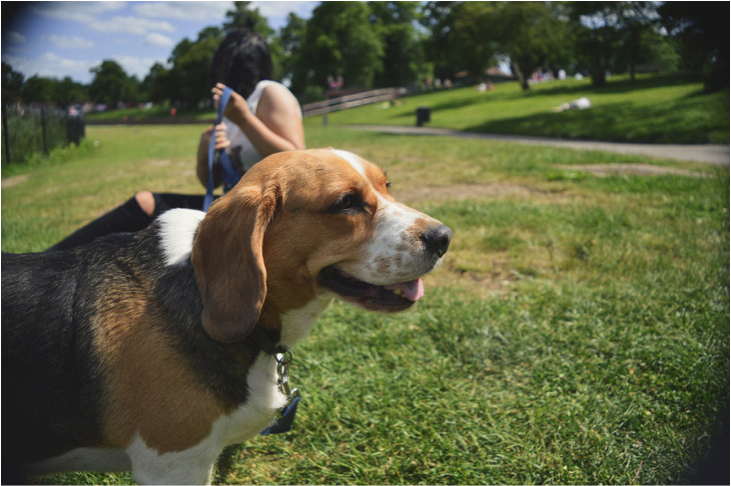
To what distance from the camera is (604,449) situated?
261 cm

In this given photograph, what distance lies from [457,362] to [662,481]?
1374mm

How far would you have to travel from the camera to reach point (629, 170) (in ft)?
29.5

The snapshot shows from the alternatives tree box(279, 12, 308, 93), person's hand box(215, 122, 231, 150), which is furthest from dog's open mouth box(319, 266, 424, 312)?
tree box(279, 12, 308, 93)

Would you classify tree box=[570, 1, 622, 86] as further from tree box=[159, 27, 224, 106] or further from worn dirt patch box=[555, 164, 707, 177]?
tree box=[159, 27, 224, 106]

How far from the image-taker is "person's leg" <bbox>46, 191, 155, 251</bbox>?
3.67 m

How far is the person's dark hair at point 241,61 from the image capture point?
423 cm

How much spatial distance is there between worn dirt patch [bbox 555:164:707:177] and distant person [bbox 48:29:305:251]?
6637 mm

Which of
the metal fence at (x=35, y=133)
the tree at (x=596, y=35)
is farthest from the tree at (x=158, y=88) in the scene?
the tree at (x=596, y=35)

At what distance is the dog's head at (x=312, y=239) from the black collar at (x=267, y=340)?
4.5 inches

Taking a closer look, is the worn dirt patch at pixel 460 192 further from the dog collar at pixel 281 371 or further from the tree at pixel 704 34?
the dog collar at pixel 281 371

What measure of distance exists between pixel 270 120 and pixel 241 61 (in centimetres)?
69

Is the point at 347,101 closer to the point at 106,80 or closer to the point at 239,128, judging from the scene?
the point at 106,80

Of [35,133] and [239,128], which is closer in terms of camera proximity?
[239,128]

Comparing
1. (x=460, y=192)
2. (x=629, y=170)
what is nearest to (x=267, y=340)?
(x=460, y=192)
